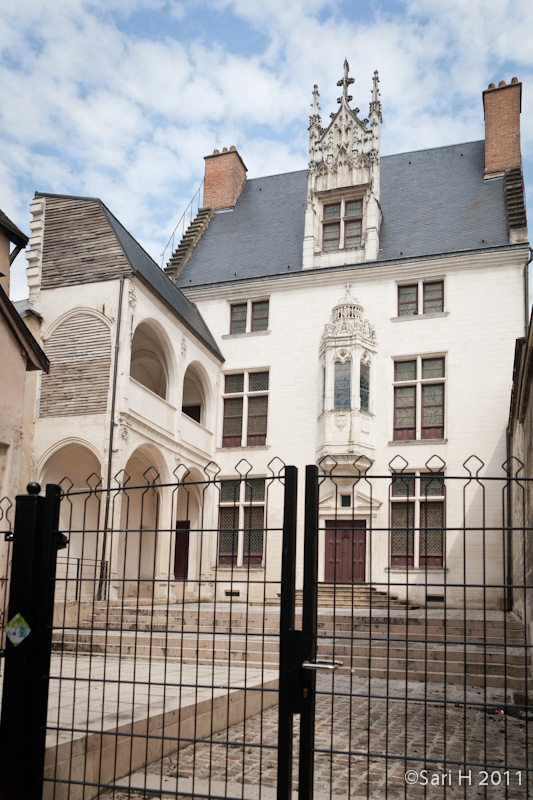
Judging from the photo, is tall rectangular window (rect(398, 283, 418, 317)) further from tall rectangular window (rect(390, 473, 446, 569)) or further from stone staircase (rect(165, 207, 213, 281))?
stone staircase (rect(165, 207, 213, 281))

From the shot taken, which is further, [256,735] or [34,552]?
[256,735]

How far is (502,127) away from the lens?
920 inches

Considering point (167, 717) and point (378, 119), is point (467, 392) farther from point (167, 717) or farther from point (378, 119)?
point (167, 717)

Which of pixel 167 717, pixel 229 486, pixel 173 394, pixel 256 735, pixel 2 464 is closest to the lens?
pixel 167 717

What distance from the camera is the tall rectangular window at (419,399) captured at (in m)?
21.0

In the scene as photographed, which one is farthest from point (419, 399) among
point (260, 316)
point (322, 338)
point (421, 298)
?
point (260, 316)

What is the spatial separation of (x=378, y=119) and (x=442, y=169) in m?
3.07

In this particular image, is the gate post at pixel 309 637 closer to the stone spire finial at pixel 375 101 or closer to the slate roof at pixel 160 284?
the slate roof at pixel 160 284

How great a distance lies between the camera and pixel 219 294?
23781 mm

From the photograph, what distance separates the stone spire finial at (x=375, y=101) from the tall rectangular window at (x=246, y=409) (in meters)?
8.89

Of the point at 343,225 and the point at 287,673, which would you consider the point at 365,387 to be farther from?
the point at 287,673

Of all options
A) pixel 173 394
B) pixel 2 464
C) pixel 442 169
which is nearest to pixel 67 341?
pixel 173 394

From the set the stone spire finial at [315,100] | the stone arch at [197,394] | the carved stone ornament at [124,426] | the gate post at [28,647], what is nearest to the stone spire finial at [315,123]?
the stone spire finial at [315,100]

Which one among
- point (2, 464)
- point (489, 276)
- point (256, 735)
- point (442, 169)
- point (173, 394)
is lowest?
point (256, 735)
